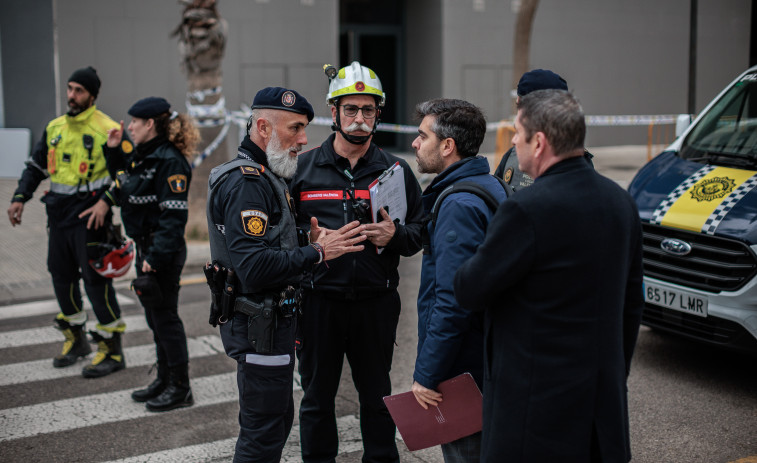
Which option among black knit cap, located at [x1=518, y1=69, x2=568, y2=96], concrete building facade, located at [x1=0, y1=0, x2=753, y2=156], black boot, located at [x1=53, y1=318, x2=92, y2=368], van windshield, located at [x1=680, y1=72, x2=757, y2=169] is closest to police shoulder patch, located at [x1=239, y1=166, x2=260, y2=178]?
black knit cap, located at [x1=518, y1=69, x2=568, y2=96]

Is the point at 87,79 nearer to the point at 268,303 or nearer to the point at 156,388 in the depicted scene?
the point at 156,388

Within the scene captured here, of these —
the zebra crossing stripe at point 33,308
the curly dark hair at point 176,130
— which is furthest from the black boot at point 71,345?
the curly dark hair at point 176,130

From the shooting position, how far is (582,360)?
2.48 m

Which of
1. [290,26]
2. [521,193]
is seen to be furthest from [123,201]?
[290,26]

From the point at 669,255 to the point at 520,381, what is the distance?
3.24m

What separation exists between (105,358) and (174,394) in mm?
1023

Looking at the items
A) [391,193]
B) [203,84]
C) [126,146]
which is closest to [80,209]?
[126,146]

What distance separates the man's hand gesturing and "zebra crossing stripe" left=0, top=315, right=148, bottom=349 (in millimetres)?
3996

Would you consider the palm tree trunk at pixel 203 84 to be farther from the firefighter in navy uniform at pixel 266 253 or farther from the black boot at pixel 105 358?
the firefighter in navy uniform at pixel 266 253

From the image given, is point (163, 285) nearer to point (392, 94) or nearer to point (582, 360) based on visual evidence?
point (582, 360)

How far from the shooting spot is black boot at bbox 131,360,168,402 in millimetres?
5207

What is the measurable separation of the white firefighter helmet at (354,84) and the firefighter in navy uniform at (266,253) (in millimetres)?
376

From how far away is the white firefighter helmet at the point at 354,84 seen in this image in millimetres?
3850

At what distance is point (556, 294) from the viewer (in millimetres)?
2447
